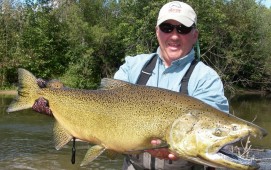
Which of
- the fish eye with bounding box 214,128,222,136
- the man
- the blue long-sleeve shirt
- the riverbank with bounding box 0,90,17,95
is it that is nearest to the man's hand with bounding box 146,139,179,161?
the man

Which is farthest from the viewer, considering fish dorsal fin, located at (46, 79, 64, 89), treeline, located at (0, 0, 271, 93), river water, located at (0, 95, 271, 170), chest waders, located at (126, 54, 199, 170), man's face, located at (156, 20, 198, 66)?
treeline, located at (0, 0, 271, 93)

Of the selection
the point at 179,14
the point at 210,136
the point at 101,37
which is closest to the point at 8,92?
the point at 101,37

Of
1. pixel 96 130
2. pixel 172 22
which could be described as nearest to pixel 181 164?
pixel 96 130

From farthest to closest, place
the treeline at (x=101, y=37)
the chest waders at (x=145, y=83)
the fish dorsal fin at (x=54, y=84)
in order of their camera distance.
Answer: the treeline at (x=101, y=37), the fish dorsal fin at (x=54, y=84), the chest waders at (x=145, y=83)

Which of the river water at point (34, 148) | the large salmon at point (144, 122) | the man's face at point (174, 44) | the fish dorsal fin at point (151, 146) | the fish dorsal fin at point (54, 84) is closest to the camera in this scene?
the large salmon at point (144, 122)

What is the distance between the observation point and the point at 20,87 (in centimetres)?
438

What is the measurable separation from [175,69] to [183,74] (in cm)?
10

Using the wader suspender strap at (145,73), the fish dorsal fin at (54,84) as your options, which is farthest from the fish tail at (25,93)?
the wader suspender strap at (145,73)

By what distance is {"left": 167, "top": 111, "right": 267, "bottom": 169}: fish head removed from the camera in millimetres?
3041

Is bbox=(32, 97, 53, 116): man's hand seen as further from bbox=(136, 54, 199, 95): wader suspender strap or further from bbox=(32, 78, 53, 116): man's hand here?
bbox=(136, 54, 199, 95): wader suspender strap

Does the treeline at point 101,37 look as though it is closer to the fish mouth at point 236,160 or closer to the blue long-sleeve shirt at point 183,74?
the blue long-sleeve shirt at point 183,74

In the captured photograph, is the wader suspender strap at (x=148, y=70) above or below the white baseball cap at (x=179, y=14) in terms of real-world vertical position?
below

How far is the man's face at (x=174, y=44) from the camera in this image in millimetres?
3924

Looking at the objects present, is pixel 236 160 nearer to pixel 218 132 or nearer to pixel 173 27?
pixel 218 132
